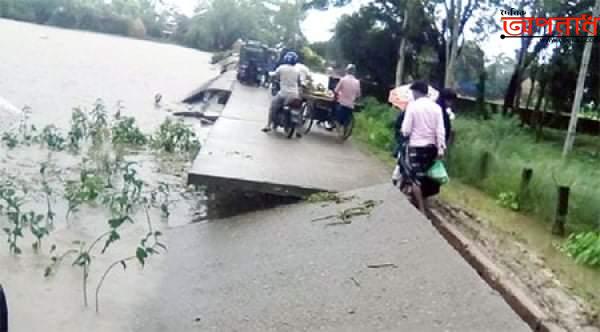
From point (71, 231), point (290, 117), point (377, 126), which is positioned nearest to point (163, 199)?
point (71, 231)

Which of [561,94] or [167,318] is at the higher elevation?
[561,94]

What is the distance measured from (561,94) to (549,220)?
15.0 meters

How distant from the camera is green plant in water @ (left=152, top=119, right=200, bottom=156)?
14.6 meters

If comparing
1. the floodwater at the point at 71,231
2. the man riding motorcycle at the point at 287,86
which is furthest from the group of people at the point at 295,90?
the floodwater at the point at 71,231

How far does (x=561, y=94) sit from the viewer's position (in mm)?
22531

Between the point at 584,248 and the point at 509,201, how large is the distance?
239 centimetres

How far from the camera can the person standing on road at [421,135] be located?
8320mm

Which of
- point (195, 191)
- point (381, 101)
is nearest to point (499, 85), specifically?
point (381, 101)

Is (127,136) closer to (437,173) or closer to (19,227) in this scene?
(19,227)

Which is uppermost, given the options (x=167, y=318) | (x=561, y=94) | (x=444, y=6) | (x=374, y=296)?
(x=444, y=6)

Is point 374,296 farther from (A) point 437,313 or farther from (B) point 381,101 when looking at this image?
(B) point 381,101

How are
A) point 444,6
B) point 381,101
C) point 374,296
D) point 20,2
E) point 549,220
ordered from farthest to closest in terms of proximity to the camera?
point 20,2 → point 381,101 → point 444,6 → point 549,220 → point 374,296

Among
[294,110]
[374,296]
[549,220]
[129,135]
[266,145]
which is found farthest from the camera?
[129,135]

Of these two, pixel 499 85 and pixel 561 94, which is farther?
pixel 499 85
